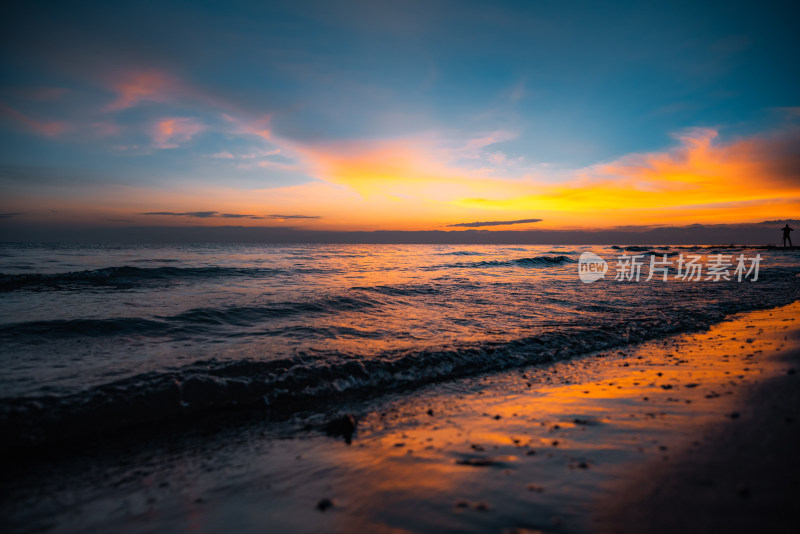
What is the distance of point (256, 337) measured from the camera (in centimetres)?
739

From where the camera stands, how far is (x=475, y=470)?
2.63m

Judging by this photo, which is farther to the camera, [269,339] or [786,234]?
[786,234]

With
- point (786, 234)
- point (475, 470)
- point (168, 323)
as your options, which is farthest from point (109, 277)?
point (786, 234)

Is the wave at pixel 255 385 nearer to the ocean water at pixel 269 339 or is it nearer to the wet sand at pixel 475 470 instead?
the ocean water at pixel 269 339

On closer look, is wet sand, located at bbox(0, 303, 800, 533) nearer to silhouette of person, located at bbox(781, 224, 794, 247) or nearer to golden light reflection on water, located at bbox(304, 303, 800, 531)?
golden light reflection on water, located at bbox(304, 303, 800, 531)

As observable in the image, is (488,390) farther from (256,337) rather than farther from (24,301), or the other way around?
(24,301)

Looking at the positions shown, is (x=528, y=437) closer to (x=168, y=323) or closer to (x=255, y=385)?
(x=255, y=385)

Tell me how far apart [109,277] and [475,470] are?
20732mm

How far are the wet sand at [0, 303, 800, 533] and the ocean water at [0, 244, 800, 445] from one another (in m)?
0.89

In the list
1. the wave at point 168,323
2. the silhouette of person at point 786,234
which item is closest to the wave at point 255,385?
the wave at point 168,323

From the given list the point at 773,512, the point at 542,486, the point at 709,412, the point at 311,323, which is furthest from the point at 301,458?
the point at 311,323

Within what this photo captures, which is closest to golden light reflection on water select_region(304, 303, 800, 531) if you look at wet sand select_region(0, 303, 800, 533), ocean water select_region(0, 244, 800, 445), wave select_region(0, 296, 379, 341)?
wet sand select_region(0, 303, 800, 533)

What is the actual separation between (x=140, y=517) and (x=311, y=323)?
21.0ft

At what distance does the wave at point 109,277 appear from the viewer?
14398 millimetres
